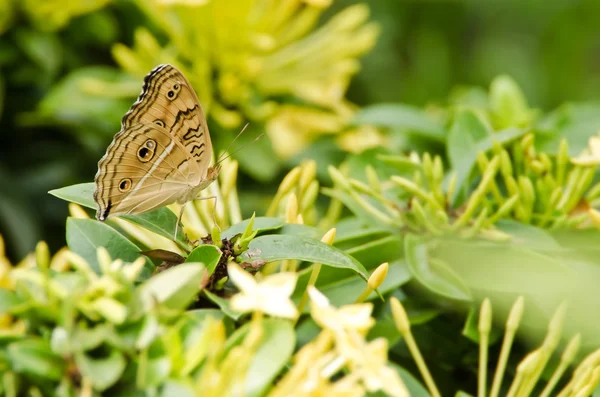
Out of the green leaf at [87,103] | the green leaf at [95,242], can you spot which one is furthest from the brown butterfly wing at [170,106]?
the green leaf at [87,103]

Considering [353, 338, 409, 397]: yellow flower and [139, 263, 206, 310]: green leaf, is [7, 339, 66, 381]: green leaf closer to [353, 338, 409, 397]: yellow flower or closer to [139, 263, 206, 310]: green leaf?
[139, 263, 206, 310]: green leaf

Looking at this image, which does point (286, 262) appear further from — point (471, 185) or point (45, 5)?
point (45, 5)

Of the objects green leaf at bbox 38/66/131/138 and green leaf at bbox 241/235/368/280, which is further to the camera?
green leaf at bbox 38/66/131/138

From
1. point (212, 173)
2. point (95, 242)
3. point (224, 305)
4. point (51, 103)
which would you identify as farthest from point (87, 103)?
point (224, 305)

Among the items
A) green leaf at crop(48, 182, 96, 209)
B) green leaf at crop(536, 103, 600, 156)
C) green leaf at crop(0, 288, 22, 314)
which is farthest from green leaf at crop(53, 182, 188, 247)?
green leaf at crop(536, 103, 600, 156)

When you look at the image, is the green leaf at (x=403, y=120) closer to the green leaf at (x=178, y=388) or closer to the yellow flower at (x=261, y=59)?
the yellow flower at (x=261, y=59)

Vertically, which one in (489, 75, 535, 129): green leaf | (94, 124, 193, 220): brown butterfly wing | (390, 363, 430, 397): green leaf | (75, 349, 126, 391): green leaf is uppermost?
(94, 124, 193, 220): brown butterfly wing

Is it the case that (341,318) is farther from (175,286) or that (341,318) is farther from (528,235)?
(528,235)
